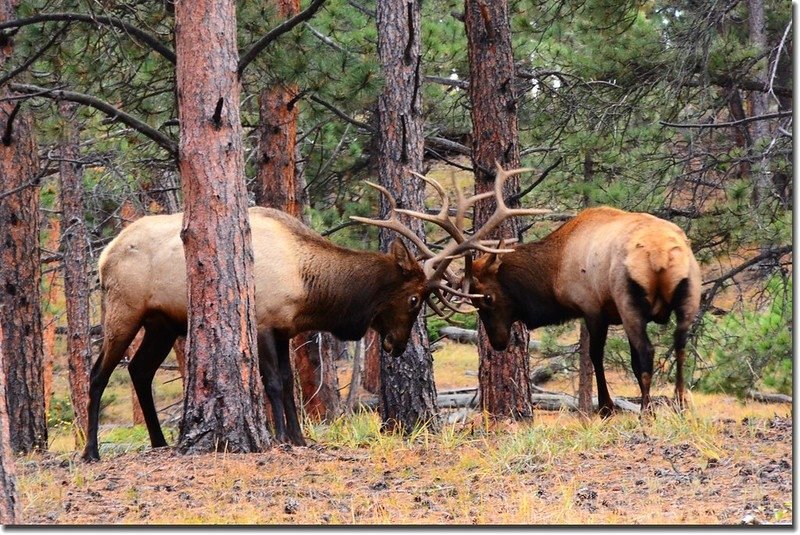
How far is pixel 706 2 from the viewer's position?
12.2 meters

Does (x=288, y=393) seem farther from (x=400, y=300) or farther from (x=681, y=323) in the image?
(x=681, y=323)

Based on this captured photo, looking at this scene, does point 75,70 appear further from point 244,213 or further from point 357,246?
point 357,246

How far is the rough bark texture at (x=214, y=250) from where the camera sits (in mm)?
8008

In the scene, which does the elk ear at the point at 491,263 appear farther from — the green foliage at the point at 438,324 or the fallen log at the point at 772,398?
the green foliage at the point at 438,324

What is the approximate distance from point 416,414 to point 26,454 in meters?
3.70

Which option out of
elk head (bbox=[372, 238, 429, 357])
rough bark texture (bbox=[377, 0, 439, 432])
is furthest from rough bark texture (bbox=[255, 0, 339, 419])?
elk head (bbox=[372, 238, 429, 357])

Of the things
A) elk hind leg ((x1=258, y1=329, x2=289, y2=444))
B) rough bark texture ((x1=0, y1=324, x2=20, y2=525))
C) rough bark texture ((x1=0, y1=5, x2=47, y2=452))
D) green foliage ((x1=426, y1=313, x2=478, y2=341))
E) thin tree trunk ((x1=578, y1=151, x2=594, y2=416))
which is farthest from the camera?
green foliage ((x1=426, y1=313, x2=478, y2=341))

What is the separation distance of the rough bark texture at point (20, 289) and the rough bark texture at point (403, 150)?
3461 mm

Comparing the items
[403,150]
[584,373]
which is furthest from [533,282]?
[584,373]

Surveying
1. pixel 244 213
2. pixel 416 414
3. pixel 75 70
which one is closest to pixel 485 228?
pixel 416 414

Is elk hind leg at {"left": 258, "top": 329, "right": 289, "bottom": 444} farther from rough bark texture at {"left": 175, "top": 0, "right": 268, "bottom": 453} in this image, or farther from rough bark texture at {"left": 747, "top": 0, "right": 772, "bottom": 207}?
rough bark texture at {"left": 747, "top": 0, "right": 772, "bottom": 207}

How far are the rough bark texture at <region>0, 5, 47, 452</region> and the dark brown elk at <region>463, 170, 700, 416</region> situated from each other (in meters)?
4.34

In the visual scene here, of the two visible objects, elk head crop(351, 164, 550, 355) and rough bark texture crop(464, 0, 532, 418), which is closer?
elk head crop(351, 164, 550, 355)

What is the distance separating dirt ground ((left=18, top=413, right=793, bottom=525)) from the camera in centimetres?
605
